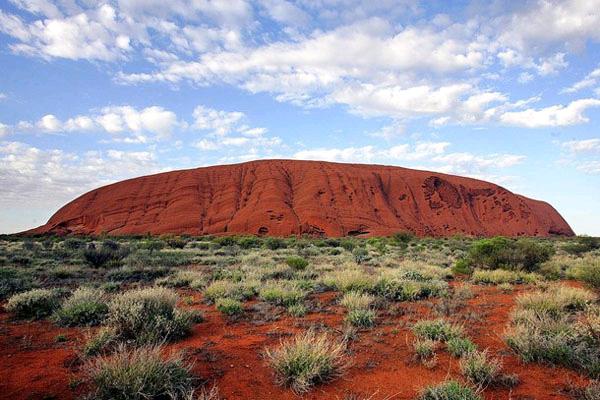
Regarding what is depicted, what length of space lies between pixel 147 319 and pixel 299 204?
53.2 meters

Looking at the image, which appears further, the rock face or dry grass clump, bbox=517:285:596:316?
the rock face

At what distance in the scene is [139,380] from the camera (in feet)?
12.2

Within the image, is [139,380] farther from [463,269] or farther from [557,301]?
[463,269]

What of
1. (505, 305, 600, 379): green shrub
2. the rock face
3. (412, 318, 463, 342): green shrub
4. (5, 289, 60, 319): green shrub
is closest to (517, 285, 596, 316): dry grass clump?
(505, 305, 600, 379): green shrub

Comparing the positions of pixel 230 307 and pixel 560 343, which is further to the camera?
pixel 230 307

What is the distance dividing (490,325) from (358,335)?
94.5 inches

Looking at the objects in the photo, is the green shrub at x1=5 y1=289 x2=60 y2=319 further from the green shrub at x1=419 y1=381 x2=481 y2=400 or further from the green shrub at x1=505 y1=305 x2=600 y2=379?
the green shrub at x1=505 y1=305 x2=600 y2=379

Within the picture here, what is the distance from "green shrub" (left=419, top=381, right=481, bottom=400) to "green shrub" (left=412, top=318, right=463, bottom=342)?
66.6 inches

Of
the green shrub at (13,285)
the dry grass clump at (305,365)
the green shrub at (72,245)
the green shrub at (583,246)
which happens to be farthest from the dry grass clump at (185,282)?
the green shrub at (583,246)

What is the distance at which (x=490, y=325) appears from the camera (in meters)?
6.64

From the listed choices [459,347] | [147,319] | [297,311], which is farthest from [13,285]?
[459,347]

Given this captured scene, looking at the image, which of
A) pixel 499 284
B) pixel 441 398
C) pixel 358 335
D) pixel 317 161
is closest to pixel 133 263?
pixel 358 335

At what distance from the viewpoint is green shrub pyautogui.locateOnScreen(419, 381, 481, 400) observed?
12.4 feet

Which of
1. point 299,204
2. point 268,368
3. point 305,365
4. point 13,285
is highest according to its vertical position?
point 299,204
